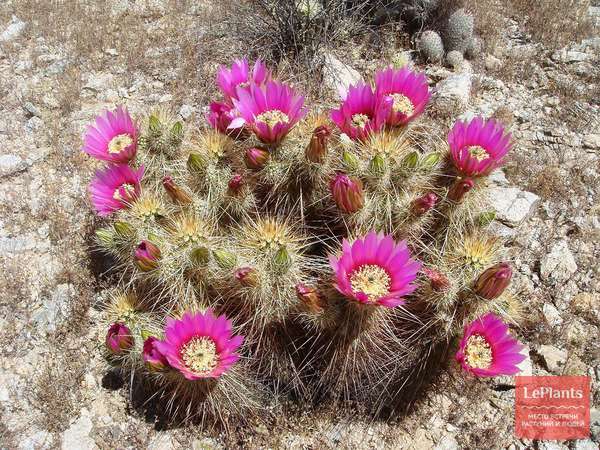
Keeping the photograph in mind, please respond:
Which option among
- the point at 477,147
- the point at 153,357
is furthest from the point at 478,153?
the point at 153,357

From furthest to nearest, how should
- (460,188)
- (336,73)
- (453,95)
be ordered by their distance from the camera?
(336,73)
(453,95)
(460,188)

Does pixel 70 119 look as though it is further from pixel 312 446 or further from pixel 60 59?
pixel 312 446

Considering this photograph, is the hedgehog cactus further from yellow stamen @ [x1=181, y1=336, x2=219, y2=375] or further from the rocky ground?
the rocky ground

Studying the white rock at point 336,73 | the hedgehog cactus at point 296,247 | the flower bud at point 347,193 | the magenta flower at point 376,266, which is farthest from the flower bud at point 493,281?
the white rock at point 336,73

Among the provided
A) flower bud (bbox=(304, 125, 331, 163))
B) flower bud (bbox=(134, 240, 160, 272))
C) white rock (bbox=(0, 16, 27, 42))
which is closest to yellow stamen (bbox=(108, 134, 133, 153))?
flower bud (bbox=(134, 240, 160, 272))

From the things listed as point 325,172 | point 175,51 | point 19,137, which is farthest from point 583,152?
point 19,137

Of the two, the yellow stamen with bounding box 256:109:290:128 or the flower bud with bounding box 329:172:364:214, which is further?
the yellow stamen with bounding box 256:109:290:128

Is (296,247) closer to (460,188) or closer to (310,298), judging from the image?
(310,298)
